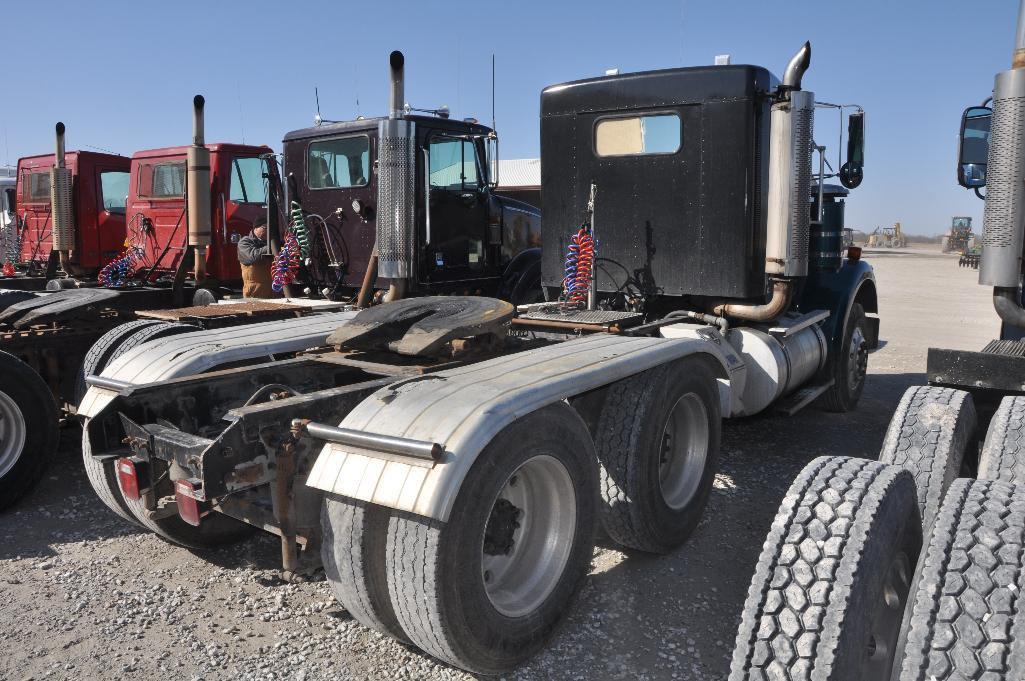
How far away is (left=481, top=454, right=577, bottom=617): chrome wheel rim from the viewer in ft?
11.0

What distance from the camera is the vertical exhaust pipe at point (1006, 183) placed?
3.34 m

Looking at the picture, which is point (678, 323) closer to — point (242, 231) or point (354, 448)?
point (354, 448)

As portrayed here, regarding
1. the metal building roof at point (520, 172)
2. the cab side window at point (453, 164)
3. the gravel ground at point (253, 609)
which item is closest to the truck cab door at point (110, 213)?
the cab side window at point (453, 164)

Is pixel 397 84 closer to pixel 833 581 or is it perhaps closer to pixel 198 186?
pixel 198 186

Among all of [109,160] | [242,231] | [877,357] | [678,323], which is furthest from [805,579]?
[109,160]

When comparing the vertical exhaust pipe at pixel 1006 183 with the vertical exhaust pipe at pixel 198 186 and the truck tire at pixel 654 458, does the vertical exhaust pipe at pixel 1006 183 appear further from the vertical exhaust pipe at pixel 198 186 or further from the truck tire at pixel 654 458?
the vertical exhaust pipe at pixel 198 186

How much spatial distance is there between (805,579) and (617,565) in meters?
2.00

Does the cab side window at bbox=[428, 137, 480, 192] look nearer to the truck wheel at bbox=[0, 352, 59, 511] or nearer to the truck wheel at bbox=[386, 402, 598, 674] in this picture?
the truck wheel at bbox=[0, 352, 59, 511]

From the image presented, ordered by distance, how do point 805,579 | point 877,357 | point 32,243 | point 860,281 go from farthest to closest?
point 32,243
point 877,357
point 860,281
point 805,579

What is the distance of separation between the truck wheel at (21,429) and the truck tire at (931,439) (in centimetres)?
479

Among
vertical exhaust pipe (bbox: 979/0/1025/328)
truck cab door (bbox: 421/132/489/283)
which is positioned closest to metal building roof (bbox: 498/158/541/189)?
truck cab door (bbox: 421/132/489/283)

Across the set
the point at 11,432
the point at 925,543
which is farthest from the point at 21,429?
the point at 925,543

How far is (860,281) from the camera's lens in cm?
778

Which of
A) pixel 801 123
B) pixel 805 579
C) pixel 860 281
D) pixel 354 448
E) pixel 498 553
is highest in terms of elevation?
pixel 801 123
